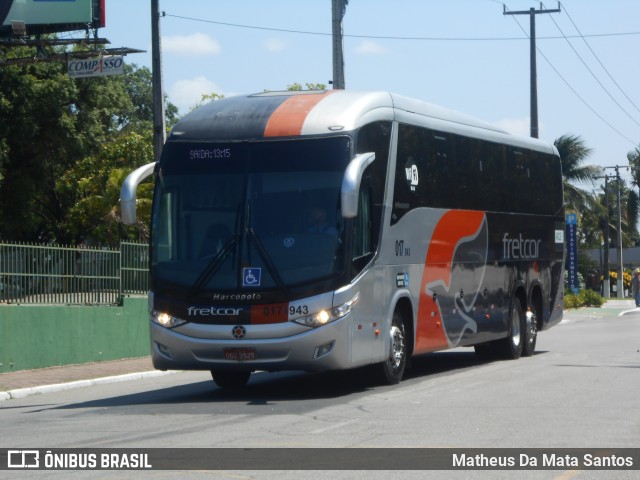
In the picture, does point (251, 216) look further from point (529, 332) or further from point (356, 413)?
point (529, 332)

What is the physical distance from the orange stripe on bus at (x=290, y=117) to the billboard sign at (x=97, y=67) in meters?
10.1

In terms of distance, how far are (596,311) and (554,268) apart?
24800 mm

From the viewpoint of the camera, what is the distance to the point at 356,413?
12461 mm

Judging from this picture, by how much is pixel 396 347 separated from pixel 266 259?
2.78 m

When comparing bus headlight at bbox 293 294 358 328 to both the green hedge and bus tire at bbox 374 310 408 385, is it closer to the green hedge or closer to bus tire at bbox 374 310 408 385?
bus tire at bbox 374 310 408 385

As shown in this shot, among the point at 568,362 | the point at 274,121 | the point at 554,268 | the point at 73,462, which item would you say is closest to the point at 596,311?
the point at 554,268

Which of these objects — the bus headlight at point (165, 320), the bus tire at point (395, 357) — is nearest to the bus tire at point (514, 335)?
the bus tire at point (395, 357)

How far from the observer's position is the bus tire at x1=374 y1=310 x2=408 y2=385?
15.3 meters

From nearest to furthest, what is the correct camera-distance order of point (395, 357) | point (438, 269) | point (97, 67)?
point (395, 357)
point (438, 269)
point (97, 67)

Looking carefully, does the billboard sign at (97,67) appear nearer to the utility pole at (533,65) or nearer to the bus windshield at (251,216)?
the bus windshield at (251,216)

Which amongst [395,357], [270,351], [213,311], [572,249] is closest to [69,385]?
[213,311]

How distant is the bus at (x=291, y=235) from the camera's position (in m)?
13.7

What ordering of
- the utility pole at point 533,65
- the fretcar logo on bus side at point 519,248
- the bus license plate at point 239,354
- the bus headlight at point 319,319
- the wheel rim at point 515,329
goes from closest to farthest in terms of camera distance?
the bus headlight at point 319,319 < the bus license plate at point 239,354 < the fretcar logo on bus side at point 519,248 < the wheel rim at point 515,329 < the utility pole at point 533,65

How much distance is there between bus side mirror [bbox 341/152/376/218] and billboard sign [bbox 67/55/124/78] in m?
11.6
